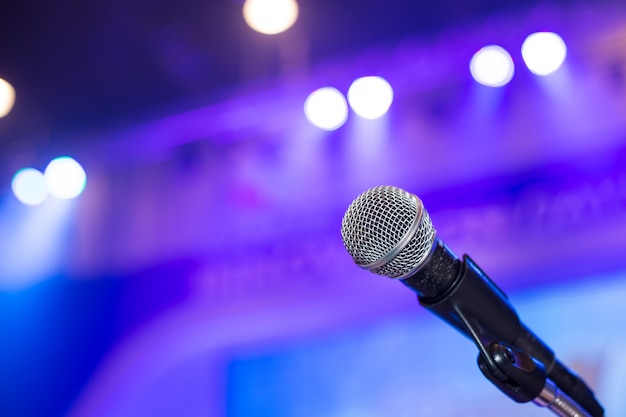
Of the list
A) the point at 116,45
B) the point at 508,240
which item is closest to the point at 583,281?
the point at 508,240

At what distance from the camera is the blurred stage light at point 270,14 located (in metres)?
2.37

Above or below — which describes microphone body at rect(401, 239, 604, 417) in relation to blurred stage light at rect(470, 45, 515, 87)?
below

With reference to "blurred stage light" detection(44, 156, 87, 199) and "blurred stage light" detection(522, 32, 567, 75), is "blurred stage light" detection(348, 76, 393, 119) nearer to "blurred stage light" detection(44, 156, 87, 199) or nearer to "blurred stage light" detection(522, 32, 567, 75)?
"blurred stage light" detection(522, 32, 567, 75)

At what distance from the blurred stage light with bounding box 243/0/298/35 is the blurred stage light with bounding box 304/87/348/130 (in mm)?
309

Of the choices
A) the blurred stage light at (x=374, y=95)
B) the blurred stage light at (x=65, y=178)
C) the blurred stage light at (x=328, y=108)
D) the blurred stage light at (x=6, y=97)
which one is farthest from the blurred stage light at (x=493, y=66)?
the blurred stage light at (x=6, y=97)

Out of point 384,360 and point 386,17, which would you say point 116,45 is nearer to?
point 386,17

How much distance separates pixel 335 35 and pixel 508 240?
1026 mm

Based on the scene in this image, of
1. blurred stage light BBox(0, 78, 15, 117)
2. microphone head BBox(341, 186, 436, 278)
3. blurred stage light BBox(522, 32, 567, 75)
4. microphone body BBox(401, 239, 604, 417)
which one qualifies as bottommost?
microphone body BBox(401, 239, 604, 417)

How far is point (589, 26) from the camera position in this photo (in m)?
2.27

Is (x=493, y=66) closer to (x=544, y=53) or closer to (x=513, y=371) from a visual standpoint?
(x=544, y=53)

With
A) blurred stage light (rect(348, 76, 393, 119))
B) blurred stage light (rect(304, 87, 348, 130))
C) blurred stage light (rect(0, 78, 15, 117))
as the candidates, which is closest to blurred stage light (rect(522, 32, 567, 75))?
blurred stage light (rect(348, 76, 393, 119))

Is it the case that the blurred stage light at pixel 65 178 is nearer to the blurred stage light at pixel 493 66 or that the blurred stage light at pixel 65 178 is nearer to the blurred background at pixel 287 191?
the blurred background at pixel 287 191

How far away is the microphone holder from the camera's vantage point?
2.56ft

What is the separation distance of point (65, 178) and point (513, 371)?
260 cm
